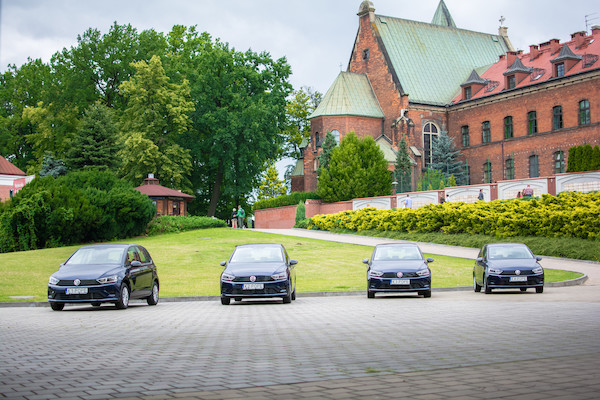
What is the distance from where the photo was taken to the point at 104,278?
53.5 ft

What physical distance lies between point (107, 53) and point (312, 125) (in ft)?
68.6

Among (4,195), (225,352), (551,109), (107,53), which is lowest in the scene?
(225,352)

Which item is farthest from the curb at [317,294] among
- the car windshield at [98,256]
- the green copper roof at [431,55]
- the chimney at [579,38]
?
the green copper roof at [431,55]

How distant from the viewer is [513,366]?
7.39m

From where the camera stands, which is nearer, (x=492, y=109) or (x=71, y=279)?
(x=71, y=279)

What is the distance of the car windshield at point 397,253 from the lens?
19859 millimetres

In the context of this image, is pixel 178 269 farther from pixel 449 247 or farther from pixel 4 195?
pixel 4 195

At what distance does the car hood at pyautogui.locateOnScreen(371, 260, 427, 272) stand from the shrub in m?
29.4

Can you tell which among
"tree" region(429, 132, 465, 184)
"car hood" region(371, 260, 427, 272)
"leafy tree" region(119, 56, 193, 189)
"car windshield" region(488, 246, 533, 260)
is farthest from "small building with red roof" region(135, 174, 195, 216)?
"car windshield" region(488, 246, 533, 260)

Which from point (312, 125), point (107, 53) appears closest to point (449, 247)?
point (312, 125)

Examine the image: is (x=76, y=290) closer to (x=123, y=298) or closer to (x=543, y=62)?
(x=123, y=298)

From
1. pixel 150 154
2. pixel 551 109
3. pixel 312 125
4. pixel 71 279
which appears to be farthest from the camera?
pixel 312 125

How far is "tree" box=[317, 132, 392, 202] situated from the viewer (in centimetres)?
5672

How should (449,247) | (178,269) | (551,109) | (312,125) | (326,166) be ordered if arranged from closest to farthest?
(178,269), (449,247), (551,109), (326,166), (312,125)
